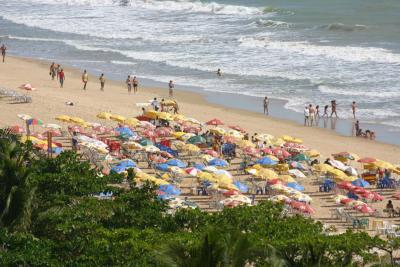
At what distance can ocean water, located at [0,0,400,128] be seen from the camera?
4006 cm

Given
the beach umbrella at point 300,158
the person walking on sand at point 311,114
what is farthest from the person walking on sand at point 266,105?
the beach umbrella at point 300,158

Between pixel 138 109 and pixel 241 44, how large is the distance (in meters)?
18.8

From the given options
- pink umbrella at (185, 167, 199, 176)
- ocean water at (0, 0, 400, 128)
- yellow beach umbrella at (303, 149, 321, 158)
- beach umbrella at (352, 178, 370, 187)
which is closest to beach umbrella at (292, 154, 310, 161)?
yellow beach umbrella at (303, 149, 321, 158)

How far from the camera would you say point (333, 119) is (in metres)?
34.6

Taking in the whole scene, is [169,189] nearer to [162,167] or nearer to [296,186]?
[162,167]

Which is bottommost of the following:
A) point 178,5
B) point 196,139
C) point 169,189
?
point 169,189

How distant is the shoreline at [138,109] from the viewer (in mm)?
30531

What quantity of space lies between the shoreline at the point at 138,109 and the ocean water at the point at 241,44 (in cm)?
237

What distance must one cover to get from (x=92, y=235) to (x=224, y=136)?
45.9ft

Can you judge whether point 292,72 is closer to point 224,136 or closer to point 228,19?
point 224,136

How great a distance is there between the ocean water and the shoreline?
237 cm

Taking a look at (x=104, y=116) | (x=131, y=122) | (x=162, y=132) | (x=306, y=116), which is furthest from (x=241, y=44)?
(x=162, y=132)

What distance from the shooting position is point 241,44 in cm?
5234

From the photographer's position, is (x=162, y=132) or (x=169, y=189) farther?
(x=162, y=132)
